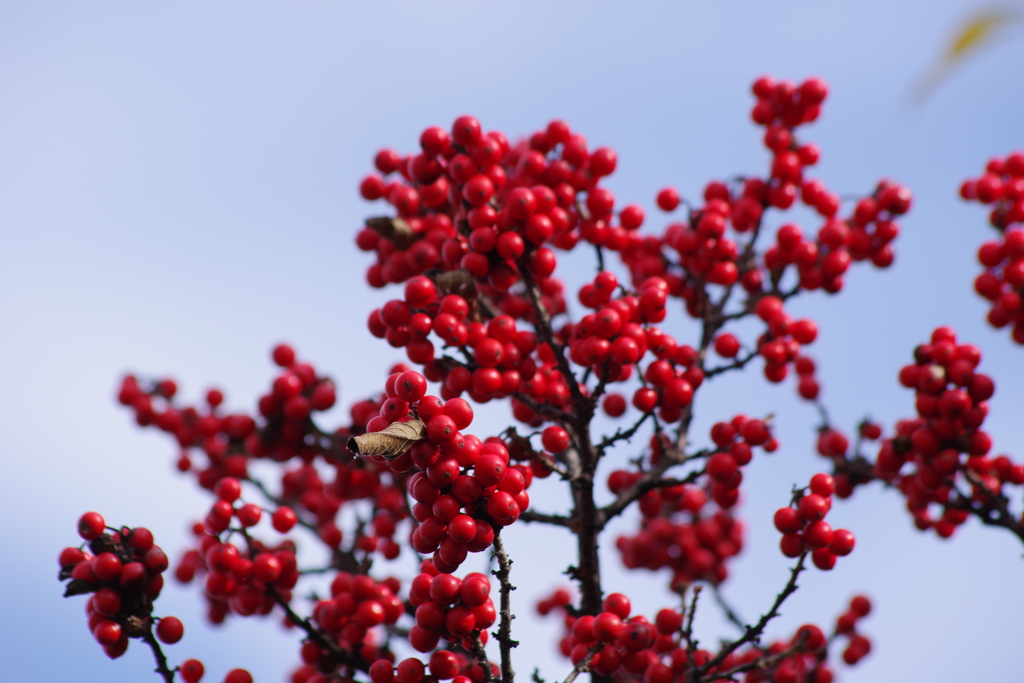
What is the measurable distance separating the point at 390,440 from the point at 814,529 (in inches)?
79.0

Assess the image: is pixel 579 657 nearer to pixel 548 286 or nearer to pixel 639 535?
pixel 548 286

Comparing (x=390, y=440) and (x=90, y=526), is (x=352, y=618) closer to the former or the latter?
(x=90, y=526)

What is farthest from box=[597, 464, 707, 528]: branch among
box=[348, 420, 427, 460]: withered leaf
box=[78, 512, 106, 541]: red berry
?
box=[78, 512, 106, 541]: red berry

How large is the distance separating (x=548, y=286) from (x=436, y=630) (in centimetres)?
226

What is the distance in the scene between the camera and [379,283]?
442cm

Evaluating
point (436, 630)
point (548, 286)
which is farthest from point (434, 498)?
point (548, 286)

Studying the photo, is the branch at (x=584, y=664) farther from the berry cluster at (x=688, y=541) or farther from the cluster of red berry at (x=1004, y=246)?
the cluster of red berry at (x=1004, y=246)

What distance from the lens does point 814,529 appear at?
11.7ft

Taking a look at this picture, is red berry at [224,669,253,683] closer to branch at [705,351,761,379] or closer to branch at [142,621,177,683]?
branch at [142,621,177,683]

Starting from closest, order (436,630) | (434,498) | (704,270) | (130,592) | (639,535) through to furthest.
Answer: (434,498)
(436,630)
(130,592)
(704,270)
(639,535)

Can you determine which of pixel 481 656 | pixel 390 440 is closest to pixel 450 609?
pixel 481 656

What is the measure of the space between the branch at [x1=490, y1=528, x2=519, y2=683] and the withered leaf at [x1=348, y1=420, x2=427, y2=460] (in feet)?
1.50

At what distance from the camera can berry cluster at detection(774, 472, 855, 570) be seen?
3570mm

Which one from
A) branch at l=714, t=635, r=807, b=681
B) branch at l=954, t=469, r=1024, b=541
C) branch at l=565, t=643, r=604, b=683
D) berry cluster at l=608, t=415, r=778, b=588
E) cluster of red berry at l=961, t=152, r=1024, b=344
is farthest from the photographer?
berry cluster at l=608, t=415, r=778, b=588
